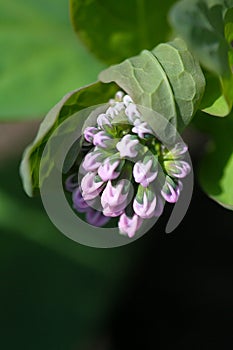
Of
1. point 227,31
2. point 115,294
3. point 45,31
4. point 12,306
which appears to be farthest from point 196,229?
point 227,31

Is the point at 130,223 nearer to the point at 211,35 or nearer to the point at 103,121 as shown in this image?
the point at 103,121

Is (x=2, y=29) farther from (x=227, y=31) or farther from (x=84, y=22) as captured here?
(x=227, y=31)

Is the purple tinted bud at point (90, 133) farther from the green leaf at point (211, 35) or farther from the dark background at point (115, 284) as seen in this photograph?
the dark background at point (115, 284)

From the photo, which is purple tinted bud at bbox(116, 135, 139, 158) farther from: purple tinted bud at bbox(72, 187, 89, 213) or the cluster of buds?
purple tinted bud at bbox(72, 187, 89, 213)

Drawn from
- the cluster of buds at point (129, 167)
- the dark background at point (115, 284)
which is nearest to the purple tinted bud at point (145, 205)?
the cluster of buds at point (129, 167)

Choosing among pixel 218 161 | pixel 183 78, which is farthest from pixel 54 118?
pixel 218 161

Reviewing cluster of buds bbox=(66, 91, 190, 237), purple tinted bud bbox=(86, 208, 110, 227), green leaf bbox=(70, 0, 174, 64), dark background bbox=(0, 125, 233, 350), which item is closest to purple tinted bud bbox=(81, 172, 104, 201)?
cluster of buds bbox=(66, 91, 190, 237)
